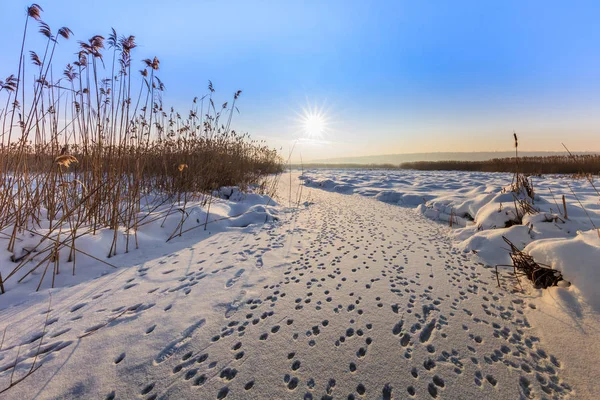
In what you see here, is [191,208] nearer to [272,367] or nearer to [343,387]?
[272,367]

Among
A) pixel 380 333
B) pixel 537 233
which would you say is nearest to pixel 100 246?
pixel 380 333

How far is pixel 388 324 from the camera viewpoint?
1167 mm

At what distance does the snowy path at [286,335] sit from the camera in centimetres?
85

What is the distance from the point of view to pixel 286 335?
1.09 m

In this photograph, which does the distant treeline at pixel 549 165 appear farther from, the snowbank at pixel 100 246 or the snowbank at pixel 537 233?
the snowbank at pixel 100 246

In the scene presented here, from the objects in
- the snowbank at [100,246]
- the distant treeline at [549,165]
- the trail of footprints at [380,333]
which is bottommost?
the trail of footprints at [380,333]

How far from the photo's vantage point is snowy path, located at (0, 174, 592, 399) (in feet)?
2.77

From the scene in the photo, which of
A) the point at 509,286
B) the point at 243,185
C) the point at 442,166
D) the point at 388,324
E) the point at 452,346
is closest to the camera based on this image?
the point at 452,346

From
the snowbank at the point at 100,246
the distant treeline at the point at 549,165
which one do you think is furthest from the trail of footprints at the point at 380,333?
the distant treeline at the point at 549,165

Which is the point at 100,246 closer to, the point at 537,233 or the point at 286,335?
the point at 286,335

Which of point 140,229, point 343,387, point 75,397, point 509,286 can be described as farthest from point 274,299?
point 140,229

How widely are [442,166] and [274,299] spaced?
1922cm

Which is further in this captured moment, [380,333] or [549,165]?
[549,165]

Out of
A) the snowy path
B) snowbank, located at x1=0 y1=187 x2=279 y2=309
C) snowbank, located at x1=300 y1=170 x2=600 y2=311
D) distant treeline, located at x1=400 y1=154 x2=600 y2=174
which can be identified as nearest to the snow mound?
snowbank, located at x1=300 y1=170 x2=600 y2=311
